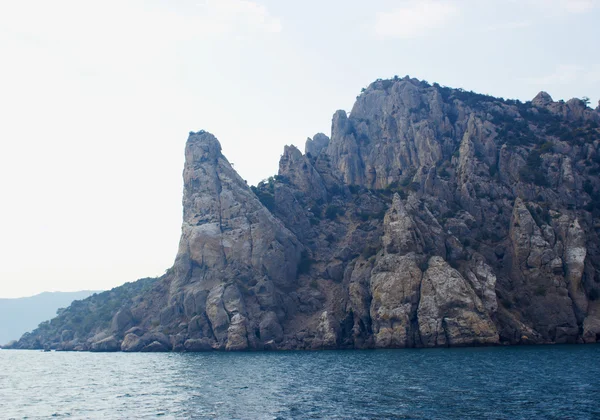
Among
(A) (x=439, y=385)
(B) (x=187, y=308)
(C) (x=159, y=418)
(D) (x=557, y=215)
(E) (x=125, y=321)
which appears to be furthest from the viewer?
(E) (x=125, y=321)

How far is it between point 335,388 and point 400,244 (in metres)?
59.2

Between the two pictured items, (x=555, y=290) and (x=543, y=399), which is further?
(x=555, y=290)

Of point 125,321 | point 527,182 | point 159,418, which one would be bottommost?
point 159,418

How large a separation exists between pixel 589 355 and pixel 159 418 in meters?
60.0

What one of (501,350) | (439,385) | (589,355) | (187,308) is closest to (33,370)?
(187,308)

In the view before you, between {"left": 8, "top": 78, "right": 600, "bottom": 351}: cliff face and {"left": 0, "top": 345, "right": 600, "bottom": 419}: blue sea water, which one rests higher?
{"left": 8, "top": 78, "right": 600, "bottom": 351}: cliff face

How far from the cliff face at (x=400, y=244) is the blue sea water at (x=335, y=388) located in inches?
676

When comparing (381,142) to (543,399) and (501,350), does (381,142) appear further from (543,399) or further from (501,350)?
(543,399)

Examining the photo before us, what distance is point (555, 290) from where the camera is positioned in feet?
349

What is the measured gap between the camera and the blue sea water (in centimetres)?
4431

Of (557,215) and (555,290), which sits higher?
(557,215)

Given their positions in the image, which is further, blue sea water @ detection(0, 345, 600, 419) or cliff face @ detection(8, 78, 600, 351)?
cliff face @ detection(8, 78, 600, 351)

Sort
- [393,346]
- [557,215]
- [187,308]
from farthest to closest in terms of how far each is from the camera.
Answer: [187,308]
[557,215]
[393,346]

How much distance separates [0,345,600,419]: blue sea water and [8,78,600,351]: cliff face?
56.4 feet
